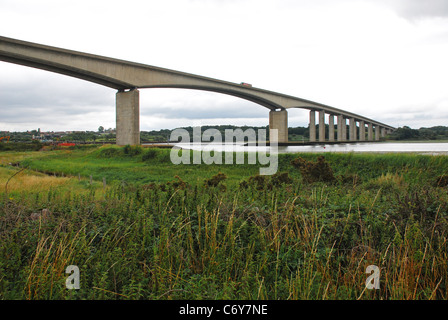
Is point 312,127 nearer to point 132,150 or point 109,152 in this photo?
point 132,150

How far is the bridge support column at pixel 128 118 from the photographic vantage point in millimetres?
30234

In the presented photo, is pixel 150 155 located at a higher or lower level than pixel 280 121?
lower

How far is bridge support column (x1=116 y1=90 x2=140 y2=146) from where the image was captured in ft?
99.2

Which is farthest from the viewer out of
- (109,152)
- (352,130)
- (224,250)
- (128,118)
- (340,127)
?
(352,130)

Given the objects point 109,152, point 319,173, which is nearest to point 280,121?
point 109,152

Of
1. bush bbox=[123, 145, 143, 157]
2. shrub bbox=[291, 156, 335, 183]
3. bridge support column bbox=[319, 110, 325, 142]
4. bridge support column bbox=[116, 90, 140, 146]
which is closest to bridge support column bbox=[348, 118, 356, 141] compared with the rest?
bridge support column bbox=[319, 110, 325, 142]

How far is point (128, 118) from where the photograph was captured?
101 ft

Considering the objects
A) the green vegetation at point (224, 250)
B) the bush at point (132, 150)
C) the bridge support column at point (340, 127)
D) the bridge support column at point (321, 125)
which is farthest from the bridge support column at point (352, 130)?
the green vegetation at point (224, 250)

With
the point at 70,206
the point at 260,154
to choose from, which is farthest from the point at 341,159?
the point at 70,206

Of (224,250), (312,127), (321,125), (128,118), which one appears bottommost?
(224,250)

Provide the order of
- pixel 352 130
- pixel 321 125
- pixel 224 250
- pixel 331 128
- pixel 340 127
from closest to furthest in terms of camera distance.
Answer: pixel 224 250 → pixel 321 125 → pixel 331 128 → pixel 340 127 → pixel 352 130

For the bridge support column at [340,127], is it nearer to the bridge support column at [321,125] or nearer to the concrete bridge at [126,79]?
the bridge support column at [321,125]

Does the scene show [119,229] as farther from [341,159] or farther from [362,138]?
[362,138]

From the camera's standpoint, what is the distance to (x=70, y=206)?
19.0 ft
